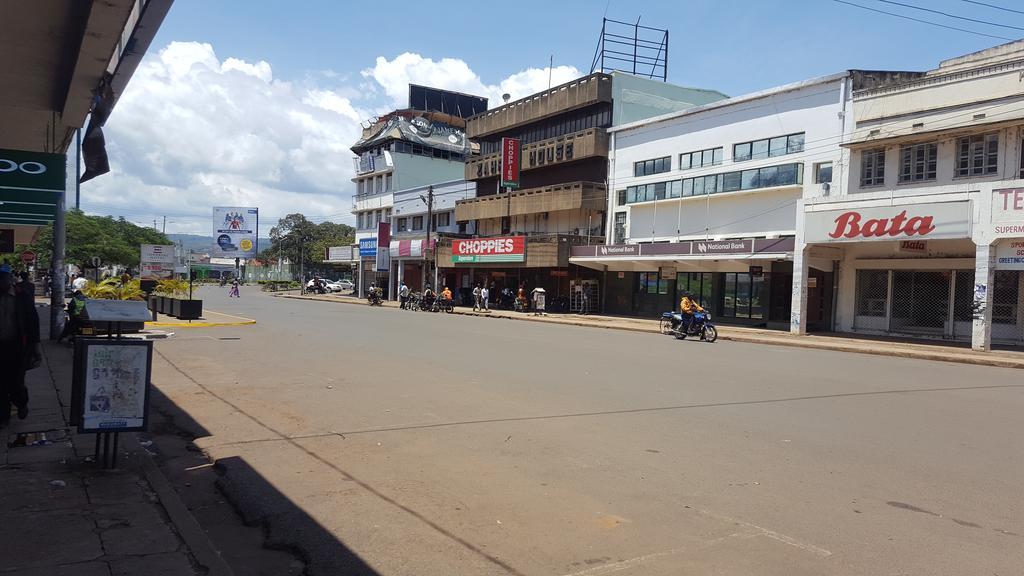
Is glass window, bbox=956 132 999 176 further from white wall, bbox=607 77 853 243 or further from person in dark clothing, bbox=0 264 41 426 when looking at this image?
person in dark clothing, bbox=0 264 41 426

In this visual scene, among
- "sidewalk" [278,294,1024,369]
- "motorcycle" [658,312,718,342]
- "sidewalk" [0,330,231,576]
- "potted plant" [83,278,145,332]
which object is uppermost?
"potted plant" [83,278,145,332]

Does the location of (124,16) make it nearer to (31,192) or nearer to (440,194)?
(31,192)

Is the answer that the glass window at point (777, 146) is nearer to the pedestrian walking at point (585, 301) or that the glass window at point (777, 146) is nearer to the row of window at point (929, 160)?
the row of window at point (929, 160)

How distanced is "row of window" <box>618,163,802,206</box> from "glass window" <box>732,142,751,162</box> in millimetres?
719

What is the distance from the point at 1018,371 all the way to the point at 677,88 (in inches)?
1144

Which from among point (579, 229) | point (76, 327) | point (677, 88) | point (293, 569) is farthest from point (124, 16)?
point (677, 88)

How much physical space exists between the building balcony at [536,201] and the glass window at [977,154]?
19044 mm

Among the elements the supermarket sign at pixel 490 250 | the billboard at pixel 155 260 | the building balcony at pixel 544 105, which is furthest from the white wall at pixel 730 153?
the billboard at pixel 155 260

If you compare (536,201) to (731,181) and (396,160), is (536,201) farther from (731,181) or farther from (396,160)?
(396,160)

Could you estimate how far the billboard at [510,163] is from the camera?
45500 mm

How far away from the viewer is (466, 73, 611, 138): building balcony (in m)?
40.4

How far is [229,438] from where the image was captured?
7.94 metres

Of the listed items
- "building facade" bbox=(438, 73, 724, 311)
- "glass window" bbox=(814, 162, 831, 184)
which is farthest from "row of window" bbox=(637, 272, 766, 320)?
"building facade" bbox=(438, 73, 724, 311)

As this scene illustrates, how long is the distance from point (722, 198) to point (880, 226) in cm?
923
